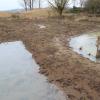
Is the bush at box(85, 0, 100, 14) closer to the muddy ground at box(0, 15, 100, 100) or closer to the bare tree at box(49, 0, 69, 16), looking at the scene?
the bare tree at box(49, 0, 69, 16)

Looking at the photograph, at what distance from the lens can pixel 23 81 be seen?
12.9 m

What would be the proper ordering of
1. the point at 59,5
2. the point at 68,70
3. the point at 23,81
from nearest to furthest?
the point at 23,81 < the point at 68,70 < the point at 59,5

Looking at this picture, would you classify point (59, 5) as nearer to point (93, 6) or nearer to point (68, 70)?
point (93, 6)

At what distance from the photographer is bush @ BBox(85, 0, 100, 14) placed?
51.9 metres

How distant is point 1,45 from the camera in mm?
22656

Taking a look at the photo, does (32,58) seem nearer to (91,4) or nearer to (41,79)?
(41,79)

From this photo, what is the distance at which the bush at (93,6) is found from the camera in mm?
51906

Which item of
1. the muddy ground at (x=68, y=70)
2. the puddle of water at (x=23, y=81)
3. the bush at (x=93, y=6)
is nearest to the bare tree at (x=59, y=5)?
the bush at (x=93, y=6)

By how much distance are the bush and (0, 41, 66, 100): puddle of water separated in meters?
36.1

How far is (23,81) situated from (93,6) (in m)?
42.0

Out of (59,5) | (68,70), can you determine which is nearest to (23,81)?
(68,70)

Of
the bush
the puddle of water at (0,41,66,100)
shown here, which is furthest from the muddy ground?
the bush

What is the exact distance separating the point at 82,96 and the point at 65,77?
8.16 feet

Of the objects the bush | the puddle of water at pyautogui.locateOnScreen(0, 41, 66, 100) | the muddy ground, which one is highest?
the bush
